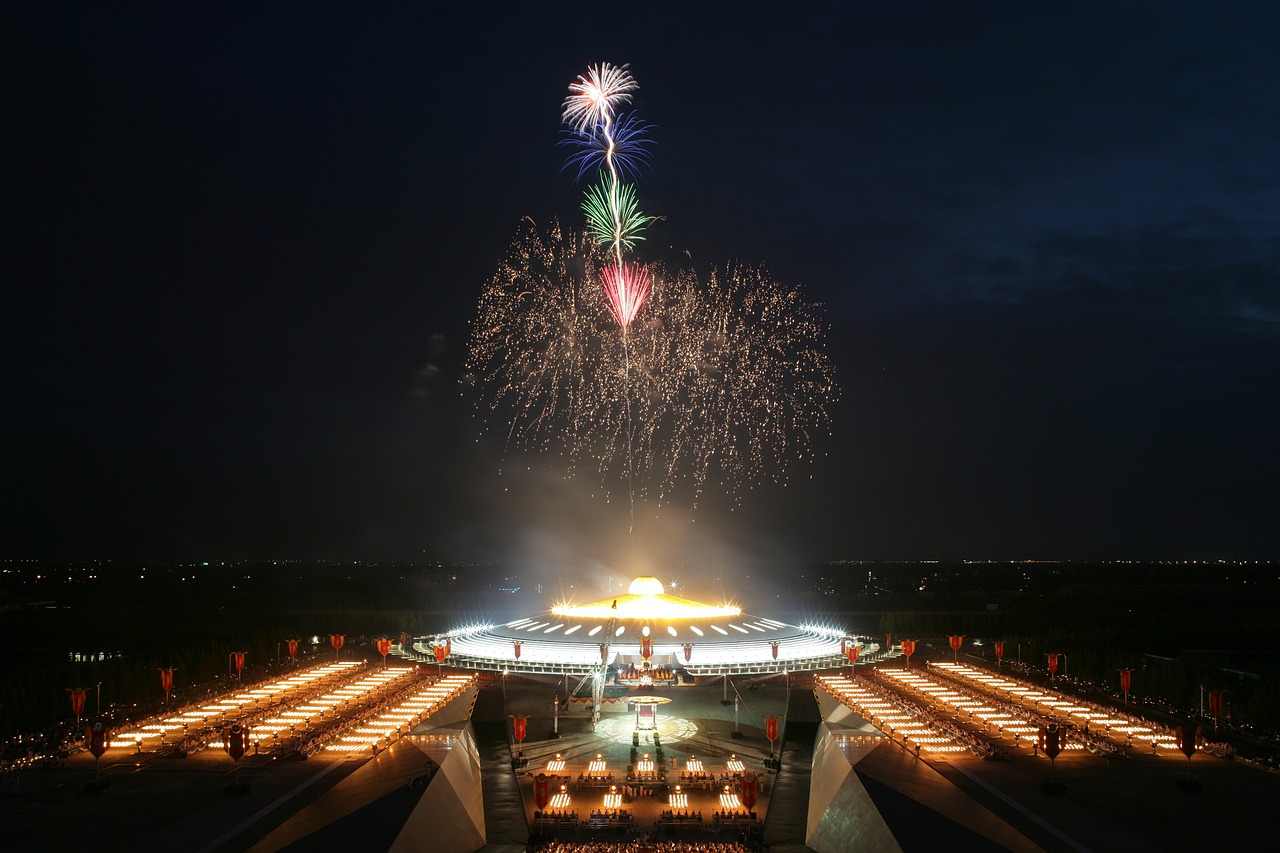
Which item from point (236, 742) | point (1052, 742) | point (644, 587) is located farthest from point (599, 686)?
point (1052, 742)

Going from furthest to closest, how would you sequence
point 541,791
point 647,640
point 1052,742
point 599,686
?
point 647,640 < point 599,686 < point 541,791 < point 1052,742

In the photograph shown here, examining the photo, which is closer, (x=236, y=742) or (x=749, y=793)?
(x=236, y=742)

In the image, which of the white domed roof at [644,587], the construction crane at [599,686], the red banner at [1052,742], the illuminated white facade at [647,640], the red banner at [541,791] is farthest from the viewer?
the white domed roof at [644,587]

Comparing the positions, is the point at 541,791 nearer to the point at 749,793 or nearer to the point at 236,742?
the point at 749,793

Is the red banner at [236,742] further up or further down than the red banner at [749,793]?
further up

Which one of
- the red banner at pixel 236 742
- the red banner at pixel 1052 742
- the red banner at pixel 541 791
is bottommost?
the red banner at pixel 541 791

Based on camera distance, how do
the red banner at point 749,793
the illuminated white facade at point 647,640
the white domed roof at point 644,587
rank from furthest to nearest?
the white domed roof at point 644,587 < the illuminated white facade at point 647,640 < the red banner at point 749,793

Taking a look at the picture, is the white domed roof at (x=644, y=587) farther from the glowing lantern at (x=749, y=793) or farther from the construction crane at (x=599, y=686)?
the glowing lantern at (x=749, y=793)

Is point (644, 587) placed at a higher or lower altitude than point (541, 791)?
higher

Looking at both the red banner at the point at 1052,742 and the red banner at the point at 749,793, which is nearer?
the red banner at the point at 1052,742

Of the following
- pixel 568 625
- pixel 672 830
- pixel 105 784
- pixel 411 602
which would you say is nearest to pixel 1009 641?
pixel 568 625

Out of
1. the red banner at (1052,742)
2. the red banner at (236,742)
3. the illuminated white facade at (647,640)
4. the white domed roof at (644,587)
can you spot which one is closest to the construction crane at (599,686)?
the illuminated white facade at (647,640)

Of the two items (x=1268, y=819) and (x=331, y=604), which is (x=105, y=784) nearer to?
(x=1268, y=819)
